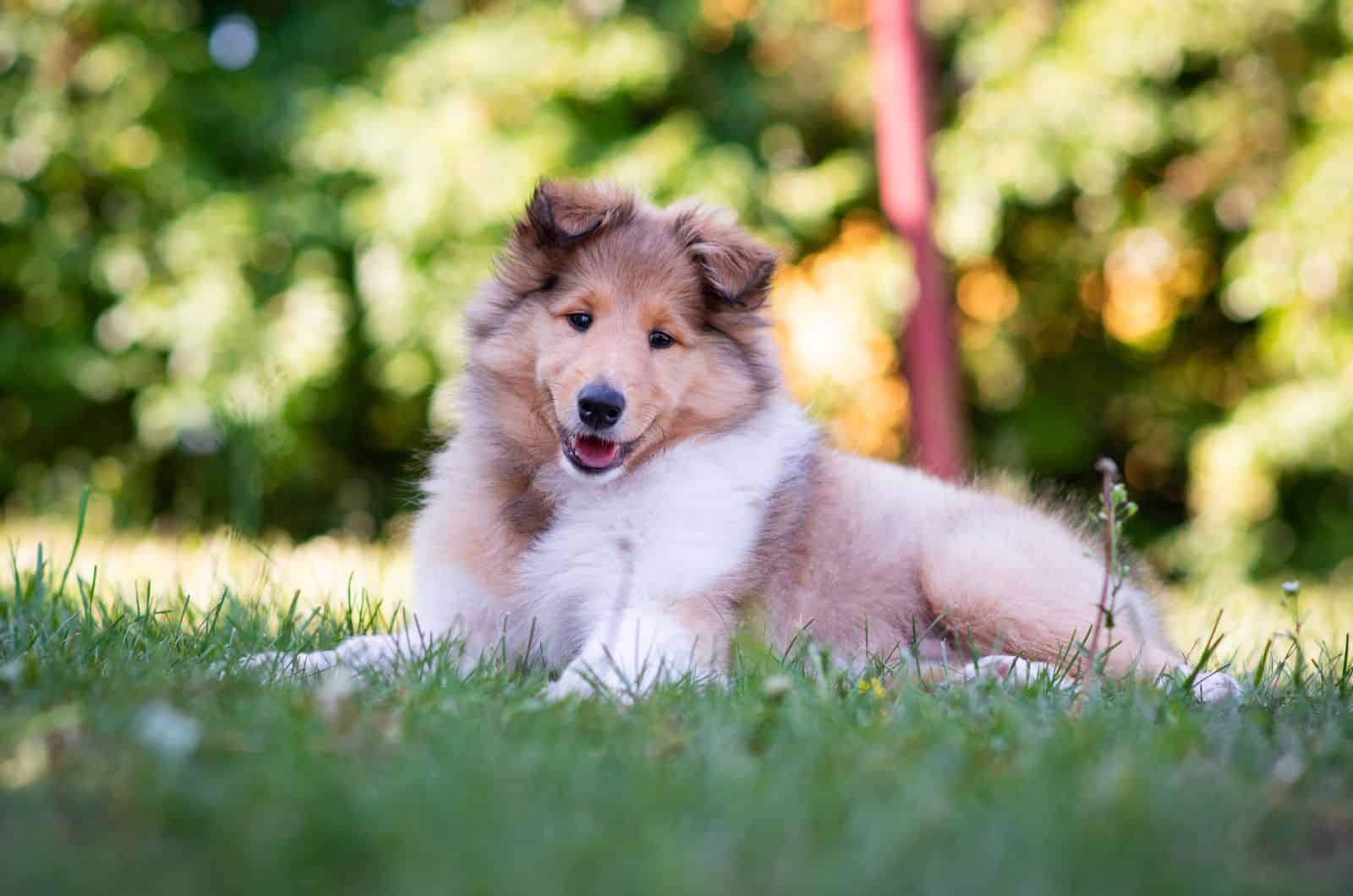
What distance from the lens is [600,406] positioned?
3.13 meters

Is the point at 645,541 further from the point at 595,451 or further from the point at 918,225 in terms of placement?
the point at 918,225

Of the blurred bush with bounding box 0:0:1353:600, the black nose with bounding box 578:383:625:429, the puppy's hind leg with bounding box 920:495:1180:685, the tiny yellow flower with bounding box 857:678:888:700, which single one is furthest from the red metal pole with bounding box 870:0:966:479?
the tiny yellow flower with bounding box 857:678:888:700

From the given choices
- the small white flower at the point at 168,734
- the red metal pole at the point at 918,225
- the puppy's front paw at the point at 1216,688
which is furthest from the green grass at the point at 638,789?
the red metal pole at the point at 918,225

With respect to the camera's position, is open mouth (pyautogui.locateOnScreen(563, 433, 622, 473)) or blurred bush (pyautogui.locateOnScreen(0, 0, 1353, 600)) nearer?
open mouth (pyautogui.locateOnScreen(563, 433, 622, 473))

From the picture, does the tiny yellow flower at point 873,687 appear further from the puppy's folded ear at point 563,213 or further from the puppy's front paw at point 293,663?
the puppy's folded ear at point 563,213

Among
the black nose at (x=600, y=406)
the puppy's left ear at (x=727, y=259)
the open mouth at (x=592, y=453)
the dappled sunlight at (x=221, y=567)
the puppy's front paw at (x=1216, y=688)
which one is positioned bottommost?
the puppy's front paw at (x=1216, y=688)

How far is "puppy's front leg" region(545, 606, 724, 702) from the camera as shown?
267 centimetres

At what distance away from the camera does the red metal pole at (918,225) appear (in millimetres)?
7250

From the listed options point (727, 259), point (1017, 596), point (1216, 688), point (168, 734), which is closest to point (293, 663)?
point (168, 734)

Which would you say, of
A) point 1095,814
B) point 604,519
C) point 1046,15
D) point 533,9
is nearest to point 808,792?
point 1095,814

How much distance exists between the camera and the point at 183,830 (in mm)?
1595

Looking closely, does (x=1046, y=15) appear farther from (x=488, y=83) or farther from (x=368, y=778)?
(x=368, y=778)

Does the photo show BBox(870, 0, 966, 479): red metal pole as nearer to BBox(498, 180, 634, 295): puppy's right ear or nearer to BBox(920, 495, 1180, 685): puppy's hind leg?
BBox(920, 495, 1180, 685): puppy's hind leg

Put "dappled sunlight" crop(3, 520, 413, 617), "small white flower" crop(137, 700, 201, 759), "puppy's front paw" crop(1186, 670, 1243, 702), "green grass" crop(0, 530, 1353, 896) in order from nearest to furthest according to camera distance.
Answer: "green grass" crop(0, 530, 1353, 896)
"small white flower" crop(137, 700, 201, 759)
"puppy's front paw" crop(1186, 670, 1243, 702)
"dappled sunlight" crop(3, 520, 413, 617)
